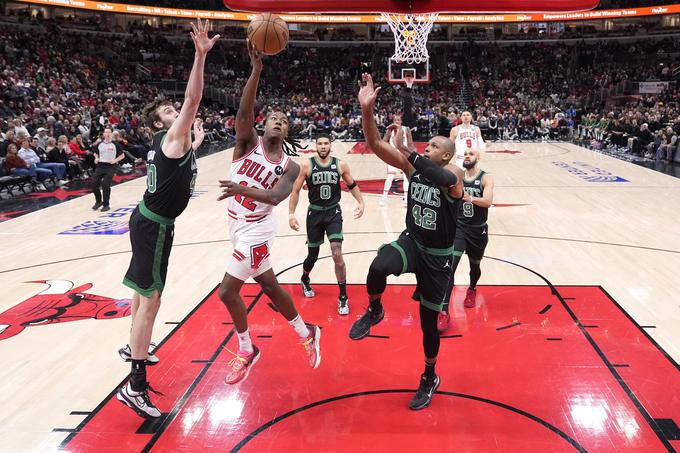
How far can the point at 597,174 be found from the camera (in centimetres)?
1526

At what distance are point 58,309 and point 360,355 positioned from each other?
10.6ft

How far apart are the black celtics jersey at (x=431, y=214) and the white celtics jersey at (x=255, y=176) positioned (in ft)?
3.23

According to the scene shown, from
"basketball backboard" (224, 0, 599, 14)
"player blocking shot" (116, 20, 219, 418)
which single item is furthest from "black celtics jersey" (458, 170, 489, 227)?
"basketball backboard" (224, 0, 599, 14)

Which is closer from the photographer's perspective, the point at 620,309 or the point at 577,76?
the point at 620,309

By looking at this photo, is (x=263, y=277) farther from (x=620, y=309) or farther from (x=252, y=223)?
(x=620, y=309)

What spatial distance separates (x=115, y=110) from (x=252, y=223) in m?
19.2

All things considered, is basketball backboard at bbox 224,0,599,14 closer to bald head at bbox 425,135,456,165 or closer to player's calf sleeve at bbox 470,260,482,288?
player's calf sleeve at bbox 470,260,482,288

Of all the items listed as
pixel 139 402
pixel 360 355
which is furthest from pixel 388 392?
pixel 139 402

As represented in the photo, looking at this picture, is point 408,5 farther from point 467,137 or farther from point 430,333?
point 430,333

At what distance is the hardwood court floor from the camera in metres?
3.68

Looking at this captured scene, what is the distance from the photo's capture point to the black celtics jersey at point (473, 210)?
5.44 meters

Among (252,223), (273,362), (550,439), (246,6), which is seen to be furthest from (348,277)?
(246,6)

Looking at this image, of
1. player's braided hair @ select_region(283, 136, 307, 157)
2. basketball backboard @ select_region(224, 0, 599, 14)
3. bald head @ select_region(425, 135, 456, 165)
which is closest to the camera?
bald head @ select_region(425, 135, 456, 165)

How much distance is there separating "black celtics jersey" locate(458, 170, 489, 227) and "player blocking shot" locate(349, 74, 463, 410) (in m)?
1.52
